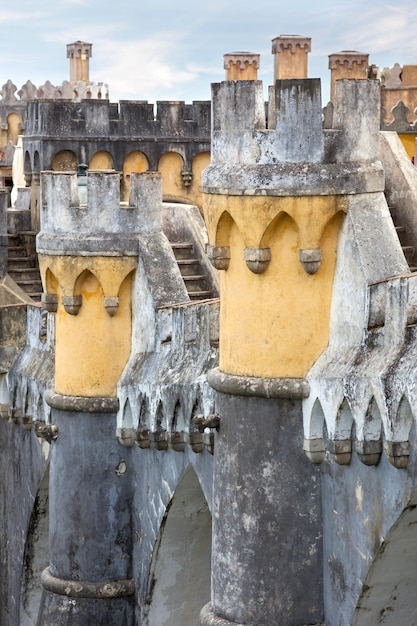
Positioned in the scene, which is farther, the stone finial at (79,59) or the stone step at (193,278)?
the stone finial at (79,59)

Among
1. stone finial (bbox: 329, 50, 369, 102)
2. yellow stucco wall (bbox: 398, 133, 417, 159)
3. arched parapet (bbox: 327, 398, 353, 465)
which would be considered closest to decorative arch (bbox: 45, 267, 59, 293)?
arched parapet (bbox: 327, 398, 353, 465)

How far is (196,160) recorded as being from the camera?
28344mm

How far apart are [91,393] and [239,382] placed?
4.84m

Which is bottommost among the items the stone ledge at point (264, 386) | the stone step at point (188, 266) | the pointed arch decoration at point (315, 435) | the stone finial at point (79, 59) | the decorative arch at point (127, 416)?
the decorative arch at point (127, 416)

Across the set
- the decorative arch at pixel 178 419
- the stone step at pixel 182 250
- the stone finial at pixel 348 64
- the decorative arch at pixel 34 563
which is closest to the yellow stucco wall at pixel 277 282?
the decorative arch at pixel 178 419

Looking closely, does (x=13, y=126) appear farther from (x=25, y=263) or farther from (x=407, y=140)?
(x=25, y=263)

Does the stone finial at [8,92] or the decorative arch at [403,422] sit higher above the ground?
the stone finial at [8,92]

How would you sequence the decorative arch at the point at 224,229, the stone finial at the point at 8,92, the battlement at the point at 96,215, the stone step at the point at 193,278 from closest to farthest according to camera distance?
the decorative arch at the point at 224,229 → the battlement at the point at 96,215 → the stone step at the point at 193,278 → the stone finial at the point at 8,92

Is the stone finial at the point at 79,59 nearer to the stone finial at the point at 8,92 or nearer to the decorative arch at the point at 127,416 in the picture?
the stone finial at the point at 8,92

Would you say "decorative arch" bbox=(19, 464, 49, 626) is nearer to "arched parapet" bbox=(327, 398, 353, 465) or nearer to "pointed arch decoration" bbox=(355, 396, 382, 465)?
"arched parapet" bbox=(327, 398, 353, 465)

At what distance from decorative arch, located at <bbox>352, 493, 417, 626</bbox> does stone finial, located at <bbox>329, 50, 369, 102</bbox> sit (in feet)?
93.8

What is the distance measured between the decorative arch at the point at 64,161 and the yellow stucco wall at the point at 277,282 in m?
12.0

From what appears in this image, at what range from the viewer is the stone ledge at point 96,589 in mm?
20141

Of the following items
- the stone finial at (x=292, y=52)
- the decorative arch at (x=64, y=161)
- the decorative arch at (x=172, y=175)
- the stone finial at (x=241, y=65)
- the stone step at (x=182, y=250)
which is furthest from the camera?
the stone finial at (x=241, y=65)
